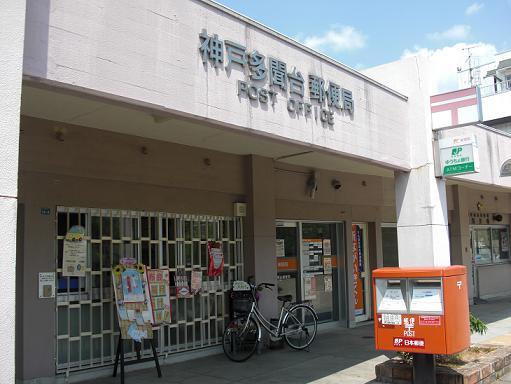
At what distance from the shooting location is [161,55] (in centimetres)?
500

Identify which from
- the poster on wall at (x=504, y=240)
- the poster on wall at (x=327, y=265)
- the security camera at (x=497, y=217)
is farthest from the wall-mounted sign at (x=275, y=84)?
the poster on wall at (x=504, y=240)

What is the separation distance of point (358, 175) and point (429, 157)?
139 inches

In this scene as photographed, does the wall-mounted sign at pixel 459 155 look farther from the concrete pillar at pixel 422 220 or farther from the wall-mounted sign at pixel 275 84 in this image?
the wall-mounted sign at pixel 275 84

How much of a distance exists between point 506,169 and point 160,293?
29.1 feet

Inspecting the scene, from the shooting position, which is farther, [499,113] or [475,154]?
[499,113]

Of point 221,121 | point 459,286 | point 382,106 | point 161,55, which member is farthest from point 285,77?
point 459,286

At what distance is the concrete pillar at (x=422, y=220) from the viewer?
8234 mm

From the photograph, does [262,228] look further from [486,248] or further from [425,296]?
[486,248]

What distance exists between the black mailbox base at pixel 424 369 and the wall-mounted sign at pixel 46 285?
4.40 meters

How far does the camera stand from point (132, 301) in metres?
6.83

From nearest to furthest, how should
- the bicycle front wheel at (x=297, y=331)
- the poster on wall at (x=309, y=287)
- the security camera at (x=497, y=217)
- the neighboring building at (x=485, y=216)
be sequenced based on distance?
1. the bicycle front wheel at (x=297, y=331)
2. the poster on wall at (x=309, y=287)
3. the neighboring building at (x=485, y=216)
4. the security camera at (x=497, y=217)

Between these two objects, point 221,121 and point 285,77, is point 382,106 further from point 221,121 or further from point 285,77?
point 221,121

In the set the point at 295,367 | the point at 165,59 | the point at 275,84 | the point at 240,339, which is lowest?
the point at 295,367

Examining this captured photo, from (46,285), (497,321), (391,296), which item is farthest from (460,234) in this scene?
(46,285)
